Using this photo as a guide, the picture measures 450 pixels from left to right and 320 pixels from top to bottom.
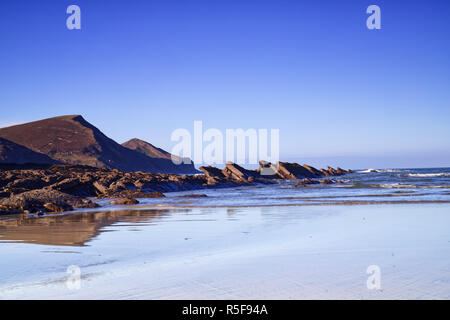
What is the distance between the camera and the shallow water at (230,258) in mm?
4277

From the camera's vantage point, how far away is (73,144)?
266 feet

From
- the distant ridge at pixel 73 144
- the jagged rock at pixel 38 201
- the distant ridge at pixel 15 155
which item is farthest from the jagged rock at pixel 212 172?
the distant ridge at pixel 73 144

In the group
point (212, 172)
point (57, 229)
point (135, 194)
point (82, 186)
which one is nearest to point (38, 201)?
point (57, 229)

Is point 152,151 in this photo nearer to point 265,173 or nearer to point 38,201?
point 265,173

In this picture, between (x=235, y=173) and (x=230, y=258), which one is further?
(x=235, y=173)

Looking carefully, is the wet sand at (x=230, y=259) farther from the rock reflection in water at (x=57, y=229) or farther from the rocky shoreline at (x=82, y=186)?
Result: the rocky shoreline at (x=82, y=186)

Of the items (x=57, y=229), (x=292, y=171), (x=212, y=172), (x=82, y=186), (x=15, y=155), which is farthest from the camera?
(x=15, y=155)

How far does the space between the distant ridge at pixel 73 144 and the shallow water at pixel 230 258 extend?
6652cm

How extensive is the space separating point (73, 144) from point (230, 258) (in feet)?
268

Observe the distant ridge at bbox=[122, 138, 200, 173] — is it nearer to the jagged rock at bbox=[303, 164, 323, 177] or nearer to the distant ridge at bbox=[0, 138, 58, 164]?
the distant ridge at bbox=[0, 138, 58, 164]
